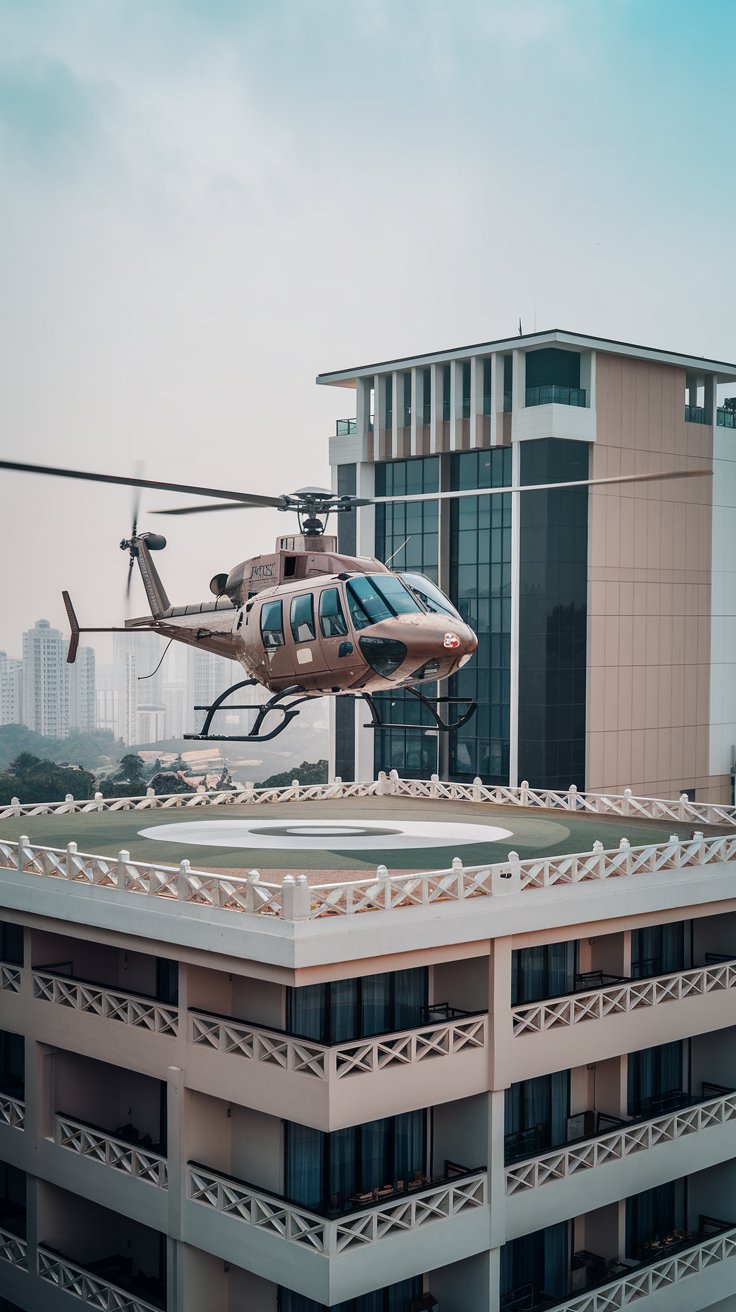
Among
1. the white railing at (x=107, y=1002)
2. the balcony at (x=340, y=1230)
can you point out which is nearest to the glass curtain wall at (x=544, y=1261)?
the balcony at (x=340, y=1230)

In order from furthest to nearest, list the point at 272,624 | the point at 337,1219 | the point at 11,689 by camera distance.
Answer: the point at 11,689 → the point at 272,624 → the point at 337,1219

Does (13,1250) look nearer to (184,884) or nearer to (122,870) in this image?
(122,870)

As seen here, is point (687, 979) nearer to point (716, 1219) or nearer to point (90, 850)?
point (716, 1219)

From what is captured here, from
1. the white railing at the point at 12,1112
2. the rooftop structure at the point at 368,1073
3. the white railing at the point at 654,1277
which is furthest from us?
the white railing at the point at 12,1112

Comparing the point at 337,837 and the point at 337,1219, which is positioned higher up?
the point at 337,837

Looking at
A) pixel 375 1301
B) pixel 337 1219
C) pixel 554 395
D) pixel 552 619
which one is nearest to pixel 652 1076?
pixel 375 1301

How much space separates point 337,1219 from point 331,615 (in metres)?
10.7

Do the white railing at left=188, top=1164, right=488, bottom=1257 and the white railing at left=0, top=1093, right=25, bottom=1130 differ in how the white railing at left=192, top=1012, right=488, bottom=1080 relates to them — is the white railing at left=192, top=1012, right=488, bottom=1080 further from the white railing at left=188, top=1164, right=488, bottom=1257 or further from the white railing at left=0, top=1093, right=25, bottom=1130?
the white railing at left=0, top=1093, right=25, bottom=1130

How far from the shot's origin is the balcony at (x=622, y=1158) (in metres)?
23.3

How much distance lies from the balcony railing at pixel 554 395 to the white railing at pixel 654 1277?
105 feet

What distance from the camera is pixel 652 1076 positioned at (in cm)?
2694

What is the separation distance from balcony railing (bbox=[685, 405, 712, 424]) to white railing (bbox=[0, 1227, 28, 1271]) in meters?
41.5

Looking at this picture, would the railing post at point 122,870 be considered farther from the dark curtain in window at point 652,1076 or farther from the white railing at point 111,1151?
the dark curtain in window at point 652,1076

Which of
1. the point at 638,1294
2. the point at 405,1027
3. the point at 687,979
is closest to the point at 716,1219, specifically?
the point at 638,1294
